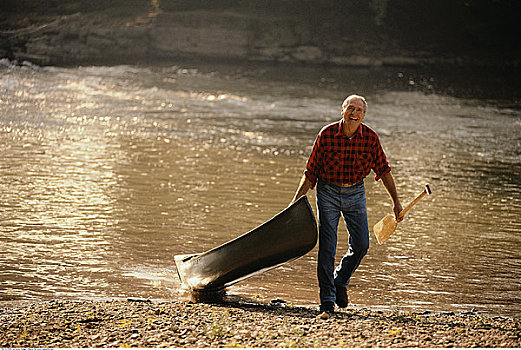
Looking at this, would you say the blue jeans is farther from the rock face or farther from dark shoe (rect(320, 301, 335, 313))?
the rock face

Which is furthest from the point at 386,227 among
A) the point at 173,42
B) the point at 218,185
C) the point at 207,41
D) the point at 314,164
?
the point at 173,42

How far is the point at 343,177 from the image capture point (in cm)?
471

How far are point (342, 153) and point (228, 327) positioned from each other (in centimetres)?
135

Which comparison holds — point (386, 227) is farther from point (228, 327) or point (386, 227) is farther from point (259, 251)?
point (228, 327)

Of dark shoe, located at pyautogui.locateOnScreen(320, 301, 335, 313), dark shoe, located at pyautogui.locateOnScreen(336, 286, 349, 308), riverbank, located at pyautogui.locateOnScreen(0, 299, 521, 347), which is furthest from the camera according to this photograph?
dark shoe, located at pyautogui.locateOnScreen(336, 286, 349, 308)

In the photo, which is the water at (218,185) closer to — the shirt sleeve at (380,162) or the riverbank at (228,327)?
the riverbank at (228,327)

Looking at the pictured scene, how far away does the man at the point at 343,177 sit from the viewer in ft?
15.4

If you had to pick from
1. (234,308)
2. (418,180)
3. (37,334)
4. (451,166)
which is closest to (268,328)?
Answer: (234,308)

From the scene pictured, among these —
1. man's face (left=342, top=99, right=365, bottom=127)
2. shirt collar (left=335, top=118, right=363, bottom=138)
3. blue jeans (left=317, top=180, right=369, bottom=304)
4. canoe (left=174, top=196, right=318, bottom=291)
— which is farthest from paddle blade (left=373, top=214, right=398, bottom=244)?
man's face (left=342, top=99, right=365, bottom=127)

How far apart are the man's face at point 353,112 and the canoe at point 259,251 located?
23.1 inches

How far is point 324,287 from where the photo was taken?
4957 millimetres

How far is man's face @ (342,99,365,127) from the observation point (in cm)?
462

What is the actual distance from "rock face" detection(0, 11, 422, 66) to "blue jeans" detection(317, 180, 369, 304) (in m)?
22.4

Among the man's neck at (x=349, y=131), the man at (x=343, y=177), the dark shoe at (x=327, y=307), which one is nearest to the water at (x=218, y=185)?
the dark shoe at (x=327, y=307)
